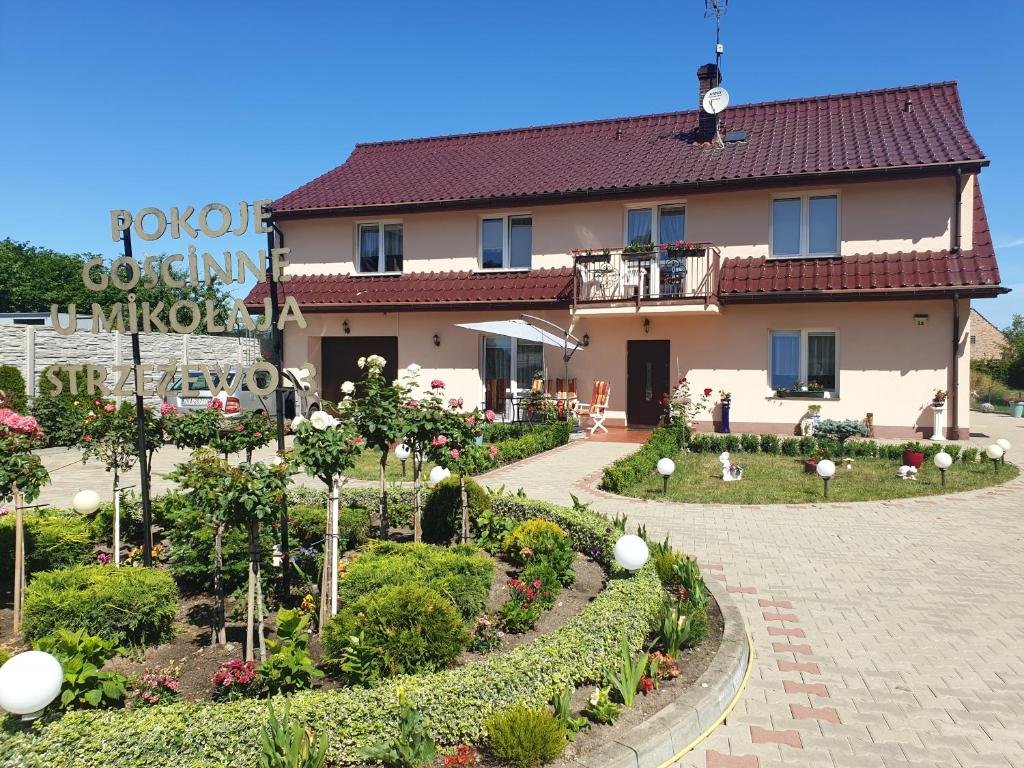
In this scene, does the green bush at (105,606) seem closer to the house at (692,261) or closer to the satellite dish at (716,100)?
the house at (692,261)

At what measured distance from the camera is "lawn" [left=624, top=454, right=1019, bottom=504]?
1012 centimetres

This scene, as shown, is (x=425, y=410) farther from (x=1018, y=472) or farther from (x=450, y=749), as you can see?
(x=1018, y=472)

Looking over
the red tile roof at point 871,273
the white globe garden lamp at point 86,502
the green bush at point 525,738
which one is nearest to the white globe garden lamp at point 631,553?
the green bush at point 525,738

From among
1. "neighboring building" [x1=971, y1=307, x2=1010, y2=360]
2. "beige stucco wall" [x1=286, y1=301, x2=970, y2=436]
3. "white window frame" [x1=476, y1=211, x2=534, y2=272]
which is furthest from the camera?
"neighboring building" [x1=971, y1=307, x2=1010, y2=360]

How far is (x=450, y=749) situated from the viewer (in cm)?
345

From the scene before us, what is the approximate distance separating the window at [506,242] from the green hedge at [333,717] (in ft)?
49.2

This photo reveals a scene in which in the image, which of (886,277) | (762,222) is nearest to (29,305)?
(762,222)

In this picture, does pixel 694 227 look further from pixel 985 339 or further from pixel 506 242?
pixel 985 339

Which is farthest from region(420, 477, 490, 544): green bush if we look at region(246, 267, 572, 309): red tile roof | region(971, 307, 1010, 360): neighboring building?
region(971, 307, 1010, 360): neighboring building

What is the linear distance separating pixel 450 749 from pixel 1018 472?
12.4 metres

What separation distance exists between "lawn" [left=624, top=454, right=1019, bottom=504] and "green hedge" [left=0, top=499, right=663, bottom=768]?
6377 millimetres

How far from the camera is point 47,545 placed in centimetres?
613

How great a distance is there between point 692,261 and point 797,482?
6.54 meters

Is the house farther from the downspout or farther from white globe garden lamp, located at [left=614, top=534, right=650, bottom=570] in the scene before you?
white globe garden lamp, located at [left=614, top=534, right=650, bottom=570]
